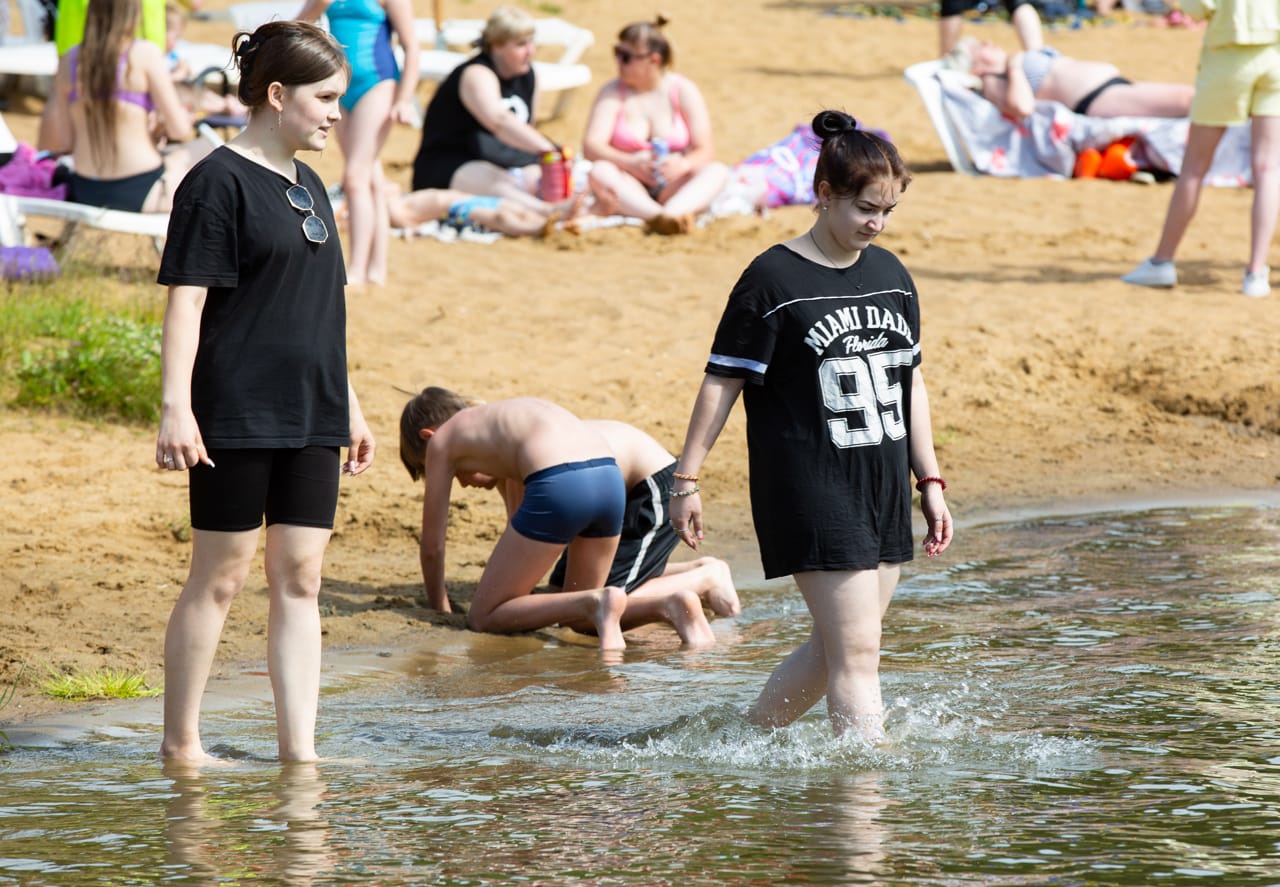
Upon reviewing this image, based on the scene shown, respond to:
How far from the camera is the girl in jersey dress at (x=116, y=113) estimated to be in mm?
9031

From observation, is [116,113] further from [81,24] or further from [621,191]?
[621,191]

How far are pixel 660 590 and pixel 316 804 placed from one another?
7.17ft

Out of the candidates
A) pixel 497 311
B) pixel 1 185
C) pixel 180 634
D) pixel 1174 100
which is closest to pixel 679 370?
pixel 497 311

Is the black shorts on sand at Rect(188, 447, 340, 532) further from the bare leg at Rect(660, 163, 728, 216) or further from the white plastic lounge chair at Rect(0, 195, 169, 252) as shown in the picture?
the bare leg at Rect(660, 163, 728, 216)

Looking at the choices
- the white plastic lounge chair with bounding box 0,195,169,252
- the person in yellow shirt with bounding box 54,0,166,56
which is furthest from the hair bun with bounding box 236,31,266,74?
the person in yellow shirt with bounding box 54,0,166,56

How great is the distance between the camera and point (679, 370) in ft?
29.1

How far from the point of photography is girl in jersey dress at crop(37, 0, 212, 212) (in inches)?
356

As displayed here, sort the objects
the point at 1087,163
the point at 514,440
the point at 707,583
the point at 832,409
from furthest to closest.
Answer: the point at 1087,163 < the point at 707,583 < the point at 514,440 < the point at 832,409

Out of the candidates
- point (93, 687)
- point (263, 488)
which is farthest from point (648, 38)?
point (263, 488)

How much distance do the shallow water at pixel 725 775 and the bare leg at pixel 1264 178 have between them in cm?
430

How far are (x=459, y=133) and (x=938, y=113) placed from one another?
12.8ft

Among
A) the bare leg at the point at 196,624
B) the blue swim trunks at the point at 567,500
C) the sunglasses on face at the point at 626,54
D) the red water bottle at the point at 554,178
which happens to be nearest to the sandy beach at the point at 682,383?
the red water bottle at the point at 554,178

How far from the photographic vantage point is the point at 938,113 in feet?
43.0

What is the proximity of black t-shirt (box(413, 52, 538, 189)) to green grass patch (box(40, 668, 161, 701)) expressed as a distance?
6.73m
